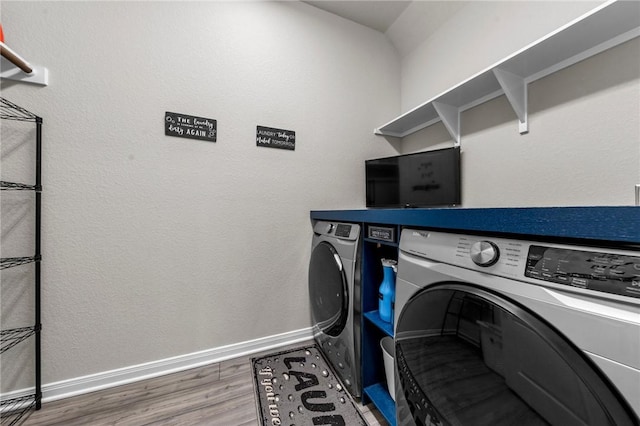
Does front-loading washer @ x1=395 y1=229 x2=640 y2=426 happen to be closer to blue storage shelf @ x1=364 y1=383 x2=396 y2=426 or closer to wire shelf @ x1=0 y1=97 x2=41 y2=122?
blue storage shelf @ x1=364 y1=383 x2=396 y2=426

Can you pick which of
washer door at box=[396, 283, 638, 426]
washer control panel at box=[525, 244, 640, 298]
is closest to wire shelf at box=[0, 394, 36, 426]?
washer door at box=[396, 283, 638, 426]

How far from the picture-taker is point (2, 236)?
1.12 meters

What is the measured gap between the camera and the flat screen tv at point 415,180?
5.08ft

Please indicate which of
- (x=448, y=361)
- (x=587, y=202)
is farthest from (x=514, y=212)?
(x=587, y=202)

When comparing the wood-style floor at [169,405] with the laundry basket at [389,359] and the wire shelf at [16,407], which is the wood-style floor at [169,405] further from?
the laundry basket at [389,359]

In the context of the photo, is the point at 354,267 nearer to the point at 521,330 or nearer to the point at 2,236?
the point at 521,330

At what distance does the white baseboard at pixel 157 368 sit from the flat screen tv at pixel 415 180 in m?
1.24

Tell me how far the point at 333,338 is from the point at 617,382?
111 centimetres

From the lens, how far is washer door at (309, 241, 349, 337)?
1187mm

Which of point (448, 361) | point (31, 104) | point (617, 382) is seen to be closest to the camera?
point (617, 382)

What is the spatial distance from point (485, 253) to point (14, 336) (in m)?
2.06

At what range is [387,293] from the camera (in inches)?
41.4

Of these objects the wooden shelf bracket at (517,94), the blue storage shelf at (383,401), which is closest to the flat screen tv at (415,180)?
the wooden shelf bracket at (517,94)

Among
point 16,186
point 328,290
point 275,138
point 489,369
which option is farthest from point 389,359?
point 16,186
